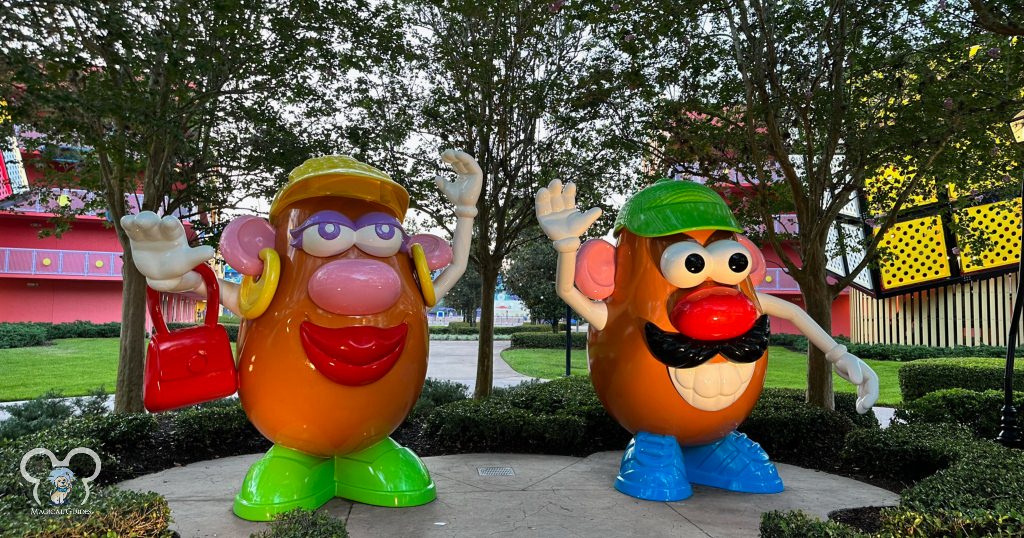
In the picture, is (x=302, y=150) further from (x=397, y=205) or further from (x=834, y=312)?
(x=834, y=312)

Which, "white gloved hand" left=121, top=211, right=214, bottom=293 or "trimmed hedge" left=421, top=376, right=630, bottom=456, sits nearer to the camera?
"white gloved hand" left=121, top=211, right=214, bottom=293

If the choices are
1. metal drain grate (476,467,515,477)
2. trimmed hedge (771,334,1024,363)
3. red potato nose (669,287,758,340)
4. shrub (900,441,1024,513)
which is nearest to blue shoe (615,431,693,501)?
red potato nose (669,287,758,340)

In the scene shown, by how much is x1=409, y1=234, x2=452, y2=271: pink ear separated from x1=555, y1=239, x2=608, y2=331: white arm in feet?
2.81

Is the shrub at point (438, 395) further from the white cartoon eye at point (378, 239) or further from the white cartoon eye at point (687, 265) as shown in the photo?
the white cartoon eye at point (687, 265)

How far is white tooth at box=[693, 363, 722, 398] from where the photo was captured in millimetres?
4645

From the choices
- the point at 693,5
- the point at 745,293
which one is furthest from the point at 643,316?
the point at 693,5

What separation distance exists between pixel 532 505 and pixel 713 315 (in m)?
1.91

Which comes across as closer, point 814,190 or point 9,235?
point 814,190

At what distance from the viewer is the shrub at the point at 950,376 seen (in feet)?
36.4

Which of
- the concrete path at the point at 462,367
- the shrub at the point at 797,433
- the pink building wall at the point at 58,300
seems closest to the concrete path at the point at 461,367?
the concrete path at the point at 462,367

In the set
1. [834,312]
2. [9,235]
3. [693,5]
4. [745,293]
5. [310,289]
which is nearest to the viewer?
[310,289]

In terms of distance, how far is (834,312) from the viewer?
89.6 ft

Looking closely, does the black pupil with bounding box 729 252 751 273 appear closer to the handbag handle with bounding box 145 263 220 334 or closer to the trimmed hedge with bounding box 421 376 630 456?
the trimmed hedge with bounding box 421 376 630 456

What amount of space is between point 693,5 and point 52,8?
5.58m
